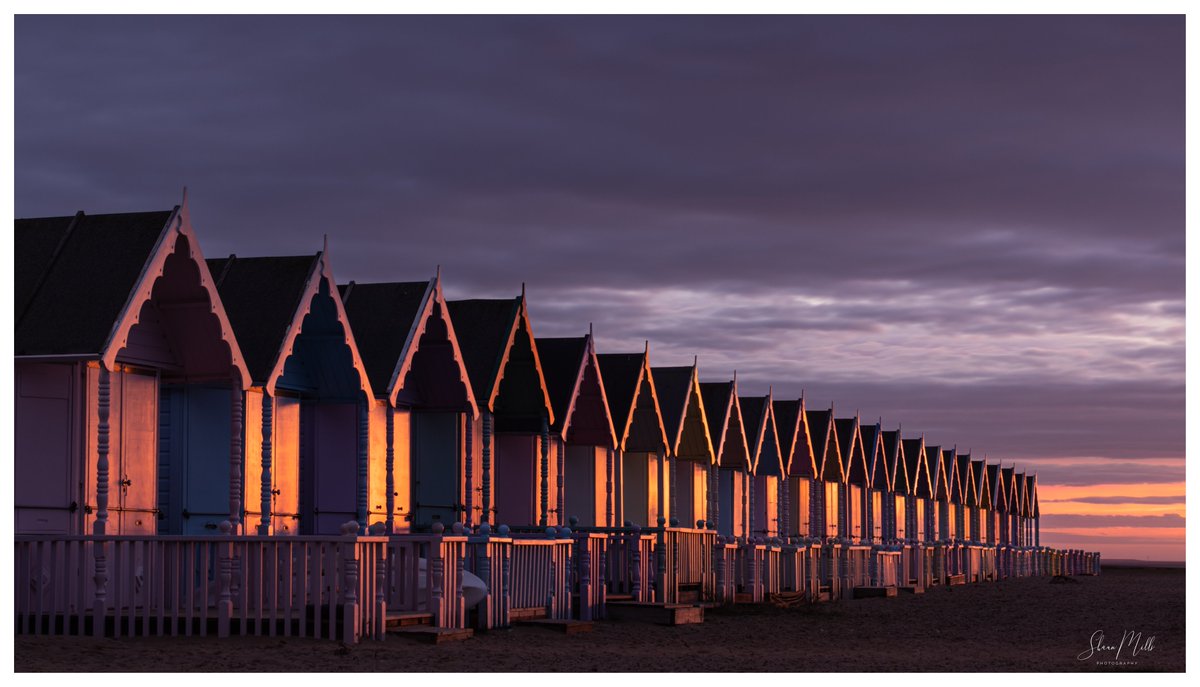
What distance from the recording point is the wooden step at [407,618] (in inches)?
686

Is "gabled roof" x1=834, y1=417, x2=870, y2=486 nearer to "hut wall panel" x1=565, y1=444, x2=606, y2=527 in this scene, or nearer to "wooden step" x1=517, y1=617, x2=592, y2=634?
"hut wall panel" x1=565, y1=444, x2=606, y2=527

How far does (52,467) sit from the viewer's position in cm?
1792

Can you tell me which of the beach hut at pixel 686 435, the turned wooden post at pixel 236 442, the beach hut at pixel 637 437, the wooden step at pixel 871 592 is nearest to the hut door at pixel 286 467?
the turned wooden post at pixel 236 442

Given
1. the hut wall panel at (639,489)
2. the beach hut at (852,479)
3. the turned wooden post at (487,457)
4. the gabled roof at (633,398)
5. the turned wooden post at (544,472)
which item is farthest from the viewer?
the beach hut at (852,479)

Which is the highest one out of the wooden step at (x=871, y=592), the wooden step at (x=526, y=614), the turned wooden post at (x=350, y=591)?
the turned wooden post at (x=350, y=591)

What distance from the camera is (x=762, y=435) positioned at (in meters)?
38.6

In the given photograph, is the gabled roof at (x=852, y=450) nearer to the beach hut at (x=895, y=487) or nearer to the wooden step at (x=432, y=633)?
the beach hut at (x=895, y=487)

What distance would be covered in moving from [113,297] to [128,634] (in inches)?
130

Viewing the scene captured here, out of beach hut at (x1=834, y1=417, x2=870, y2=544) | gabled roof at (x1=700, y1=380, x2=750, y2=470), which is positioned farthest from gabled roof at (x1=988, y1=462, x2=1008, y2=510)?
gabled roof at (x1=700, y1=380, x2=750, y2=470)

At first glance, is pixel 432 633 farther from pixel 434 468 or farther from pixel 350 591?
pixel 434 468

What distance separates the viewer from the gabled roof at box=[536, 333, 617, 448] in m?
27.3

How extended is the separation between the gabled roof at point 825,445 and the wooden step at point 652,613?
2027cm

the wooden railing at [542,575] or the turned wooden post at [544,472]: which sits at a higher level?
the turned wooden post at [544,472]

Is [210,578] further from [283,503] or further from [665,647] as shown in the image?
[665,647]
